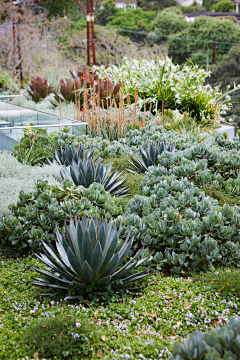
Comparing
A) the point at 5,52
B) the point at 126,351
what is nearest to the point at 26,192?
the point at 126,351

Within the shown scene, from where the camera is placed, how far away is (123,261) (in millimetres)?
3283

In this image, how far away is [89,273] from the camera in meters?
2.69

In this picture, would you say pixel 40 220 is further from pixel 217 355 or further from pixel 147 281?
pixel 217 355

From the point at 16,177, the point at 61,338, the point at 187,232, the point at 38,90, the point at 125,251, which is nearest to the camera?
the point at 61,338

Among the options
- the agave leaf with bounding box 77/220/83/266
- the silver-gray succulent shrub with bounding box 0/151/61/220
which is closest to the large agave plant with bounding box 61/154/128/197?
the silver-gray succulent shrub with bounding box 0/151/61/220

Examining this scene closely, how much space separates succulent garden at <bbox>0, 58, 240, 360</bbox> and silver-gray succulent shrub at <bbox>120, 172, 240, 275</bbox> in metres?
0.01

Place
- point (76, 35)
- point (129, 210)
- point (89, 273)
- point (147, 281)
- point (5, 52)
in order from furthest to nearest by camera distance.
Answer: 1. point (76, 35)
2. point (5, 52)
3. point (129, 210)
4. point (147, 281)
5. point (89, 273)

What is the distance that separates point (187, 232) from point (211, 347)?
1578 mm

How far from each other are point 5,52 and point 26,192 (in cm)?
1878

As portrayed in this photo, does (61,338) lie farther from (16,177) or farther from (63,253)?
(16,177)

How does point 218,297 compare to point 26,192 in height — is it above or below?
below

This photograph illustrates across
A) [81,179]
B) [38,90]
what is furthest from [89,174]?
[38,90]

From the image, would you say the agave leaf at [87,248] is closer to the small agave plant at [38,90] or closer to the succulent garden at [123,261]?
the succulent garden at [123,261]

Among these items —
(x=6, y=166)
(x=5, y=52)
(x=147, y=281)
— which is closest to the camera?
(x=147, y=281)
